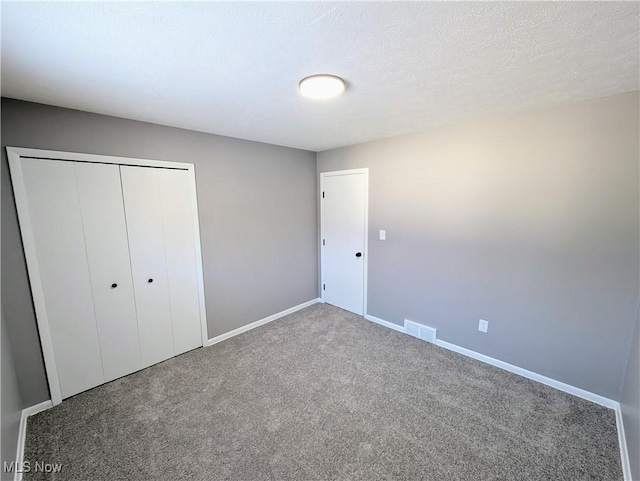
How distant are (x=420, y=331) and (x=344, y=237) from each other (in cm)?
154

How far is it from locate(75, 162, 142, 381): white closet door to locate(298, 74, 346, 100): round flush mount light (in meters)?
1.83

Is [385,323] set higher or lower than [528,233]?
lower

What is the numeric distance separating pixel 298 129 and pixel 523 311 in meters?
2.72

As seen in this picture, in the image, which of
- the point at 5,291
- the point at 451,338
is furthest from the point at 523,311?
the point at 5,291

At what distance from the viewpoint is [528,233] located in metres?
2.33

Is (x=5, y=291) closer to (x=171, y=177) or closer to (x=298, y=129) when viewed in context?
(x=171, y=177)

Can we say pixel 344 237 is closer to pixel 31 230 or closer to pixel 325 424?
pixel 325 424

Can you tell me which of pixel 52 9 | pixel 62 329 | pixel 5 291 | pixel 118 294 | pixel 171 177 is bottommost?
pixel 62 329

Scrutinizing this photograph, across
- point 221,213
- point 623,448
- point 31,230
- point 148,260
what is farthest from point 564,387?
point 31,230

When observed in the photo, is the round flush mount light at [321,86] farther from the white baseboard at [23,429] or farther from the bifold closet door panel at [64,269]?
the white baseboard at [23,429]

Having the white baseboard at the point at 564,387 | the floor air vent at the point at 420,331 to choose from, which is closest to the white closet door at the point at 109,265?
the floor air vent at the point at 420,331

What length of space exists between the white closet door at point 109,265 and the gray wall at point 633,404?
366cm

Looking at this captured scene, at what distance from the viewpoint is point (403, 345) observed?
304cm

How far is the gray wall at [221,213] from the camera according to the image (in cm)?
196
